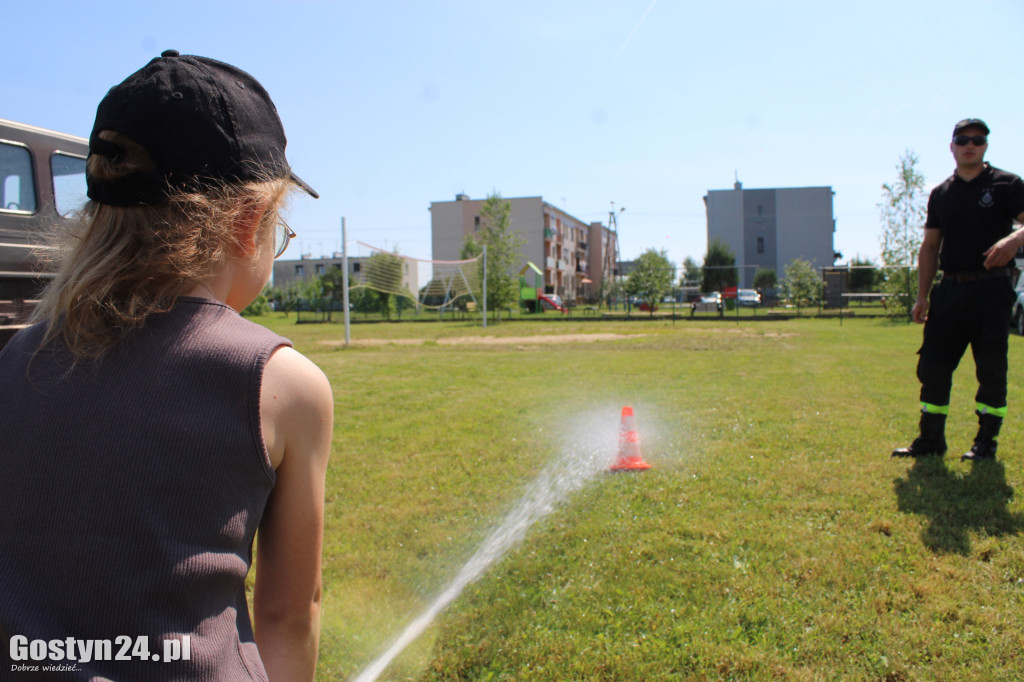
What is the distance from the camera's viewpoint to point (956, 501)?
3.57 meters

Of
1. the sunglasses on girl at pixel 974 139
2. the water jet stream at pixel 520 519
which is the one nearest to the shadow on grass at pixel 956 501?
the water jet stream at pixel 520 519

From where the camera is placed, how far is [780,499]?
12.5 feet

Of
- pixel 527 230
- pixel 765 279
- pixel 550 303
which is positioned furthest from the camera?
pixel 527 230

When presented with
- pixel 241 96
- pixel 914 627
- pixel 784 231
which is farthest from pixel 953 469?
pixel 784 231

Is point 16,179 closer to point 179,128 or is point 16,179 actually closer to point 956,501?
point 179,128

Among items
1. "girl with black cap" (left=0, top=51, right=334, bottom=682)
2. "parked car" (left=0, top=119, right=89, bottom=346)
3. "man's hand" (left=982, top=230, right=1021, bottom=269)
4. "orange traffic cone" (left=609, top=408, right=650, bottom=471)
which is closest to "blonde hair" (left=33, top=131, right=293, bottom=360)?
"girl with black cap" (left=0, top=51, right=334, bottom=682)

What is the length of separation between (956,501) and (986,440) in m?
1.07

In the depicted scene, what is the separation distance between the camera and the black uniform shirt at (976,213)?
13.7 feet

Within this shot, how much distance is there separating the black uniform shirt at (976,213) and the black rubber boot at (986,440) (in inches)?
40.5

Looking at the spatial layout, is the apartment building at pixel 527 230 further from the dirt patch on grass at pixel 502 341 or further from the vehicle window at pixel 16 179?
the vehicle window at pixel 16 179

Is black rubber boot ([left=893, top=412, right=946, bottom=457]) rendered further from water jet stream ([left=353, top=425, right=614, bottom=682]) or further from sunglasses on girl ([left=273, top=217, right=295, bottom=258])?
sunglasses on girl ([left=273, top=217, right=295, bottom=258])

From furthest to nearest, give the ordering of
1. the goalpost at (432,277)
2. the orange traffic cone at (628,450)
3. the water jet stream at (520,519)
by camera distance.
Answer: the goalpost at (432,277) → the orange traffic cone at (628,450) → the water jet stream at (520,519)

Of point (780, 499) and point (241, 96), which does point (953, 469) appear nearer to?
point (780, 499)

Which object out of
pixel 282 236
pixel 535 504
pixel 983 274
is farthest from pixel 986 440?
pixel 282 236
